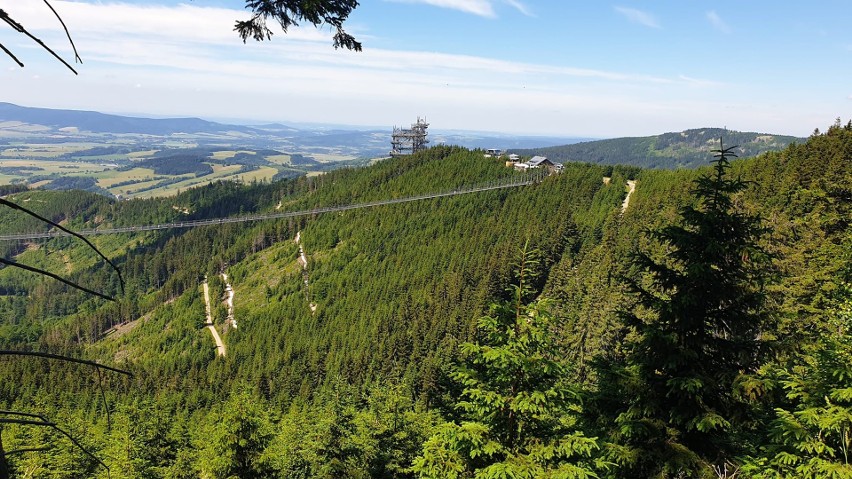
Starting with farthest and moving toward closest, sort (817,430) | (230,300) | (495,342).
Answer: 1. (230,300)
2. (495,342)
3. (817,430)

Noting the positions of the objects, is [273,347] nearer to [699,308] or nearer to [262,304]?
[262,304]

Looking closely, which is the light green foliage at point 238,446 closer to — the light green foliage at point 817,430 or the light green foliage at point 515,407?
the light green foliage at point 515,407

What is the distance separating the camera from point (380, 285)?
4744 inches

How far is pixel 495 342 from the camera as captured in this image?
455 inches

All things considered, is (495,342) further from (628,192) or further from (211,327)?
(211,327)

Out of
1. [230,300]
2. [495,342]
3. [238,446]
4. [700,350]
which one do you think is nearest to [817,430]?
[700,350]

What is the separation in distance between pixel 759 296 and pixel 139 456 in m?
34.9

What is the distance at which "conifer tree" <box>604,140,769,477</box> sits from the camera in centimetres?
1027

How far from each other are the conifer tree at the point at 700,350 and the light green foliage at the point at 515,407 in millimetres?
1466

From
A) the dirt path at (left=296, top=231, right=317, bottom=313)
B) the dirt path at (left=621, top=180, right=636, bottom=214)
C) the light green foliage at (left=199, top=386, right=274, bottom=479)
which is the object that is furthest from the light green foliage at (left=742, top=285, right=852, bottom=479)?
the dirt path at (left=296, top=231, right=317, bottom=313)

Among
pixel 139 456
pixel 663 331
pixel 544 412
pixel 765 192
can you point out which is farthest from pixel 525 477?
pixel 765 192

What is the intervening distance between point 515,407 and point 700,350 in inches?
174

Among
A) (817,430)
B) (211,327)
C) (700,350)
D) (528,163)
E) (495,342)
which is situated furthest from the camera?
(528,163)

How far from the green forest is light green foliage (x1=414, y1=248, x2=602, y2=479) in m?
0.07
